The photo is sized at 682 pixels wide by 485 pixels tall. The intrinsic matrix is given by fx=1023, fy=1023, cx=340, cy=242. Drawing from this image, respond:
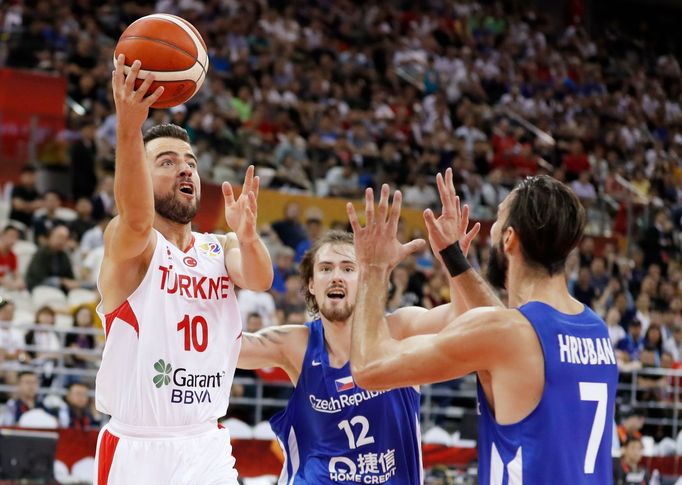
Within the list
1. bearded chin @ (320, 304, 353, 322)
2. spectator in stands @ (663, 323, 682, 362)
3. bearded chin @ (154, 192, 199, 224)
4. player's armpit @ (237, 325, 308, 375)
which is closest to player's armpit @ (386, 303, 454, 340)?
bearded chin @ (320, 304, 353, 322)

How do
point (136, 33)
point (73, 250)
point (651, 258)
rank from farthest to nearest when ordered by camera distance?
point (651, 258), point (73, 250), point (136, 33)

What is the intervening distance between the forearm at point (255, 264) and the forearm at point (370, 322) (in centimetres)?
120

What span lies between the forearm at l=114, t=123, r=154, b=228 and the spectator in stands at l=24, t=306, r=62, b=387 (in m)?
6.67

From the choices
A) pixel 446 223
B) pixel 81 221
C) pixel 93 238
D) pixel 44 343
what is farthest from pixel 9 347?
pixel 446 223

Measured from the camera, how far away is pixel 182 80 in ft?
16.0

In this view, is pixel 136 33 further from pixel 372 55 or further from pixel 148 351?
pixel 372 55

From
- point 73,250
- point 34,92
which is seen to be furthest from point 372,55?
point 73,250

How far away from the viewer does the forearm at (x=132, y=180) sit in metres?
4.30

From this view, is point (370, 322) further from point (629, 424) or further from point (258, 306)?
point (258, 306)

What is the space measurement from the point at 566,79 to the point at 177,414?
22.0 metres

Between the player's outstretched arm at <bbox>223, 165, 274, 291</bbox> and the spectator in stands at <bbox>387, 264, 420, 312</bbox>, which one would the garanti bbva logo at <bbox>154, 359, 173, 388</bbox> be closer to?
the player's outstretched arm at <bbox>223, 165, 274, 291</bbox>

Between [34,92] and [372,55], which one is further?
[372,55]

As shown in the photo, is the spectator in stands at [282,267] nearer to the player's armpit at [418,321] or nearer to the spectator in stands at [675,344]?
the spectator in stands at [675,344]

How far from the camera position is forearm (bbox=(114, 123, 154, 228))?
4297 mm
